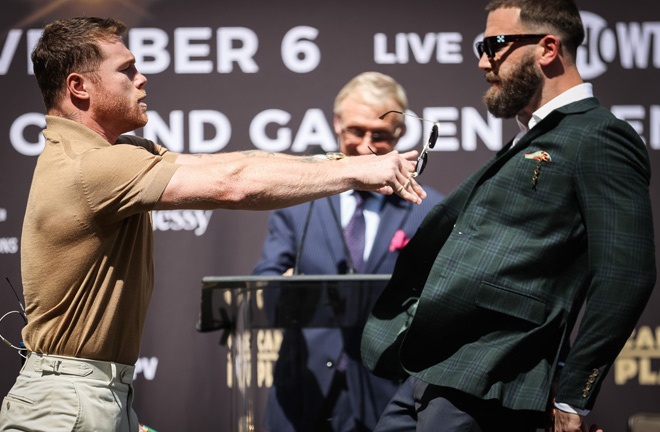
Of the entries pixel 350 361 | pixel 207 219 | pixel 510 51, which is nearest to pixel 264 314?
pixel 350 361

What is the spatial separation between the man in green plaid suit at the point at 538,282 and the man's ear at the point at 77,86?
111 cm

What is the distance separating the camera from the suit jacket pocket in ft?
8.52

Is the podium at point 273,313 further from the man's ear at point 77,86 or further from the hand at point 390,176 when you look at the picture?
the man's ear at point 77,86

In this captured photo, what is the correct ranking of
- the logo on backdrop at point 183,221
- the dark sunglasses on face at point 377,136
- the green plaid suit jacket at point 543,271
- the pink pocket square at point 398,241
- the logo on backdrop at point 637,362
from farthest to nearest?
the logo on backdrop at point 183,221 < the logo on backdrop at point 637,362 < the dark sunglasses on face at point 377,136 < the pink pocket square at point 398,241 < the green plaid suit jacket at point 543,271

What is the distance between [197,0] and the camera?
480cm

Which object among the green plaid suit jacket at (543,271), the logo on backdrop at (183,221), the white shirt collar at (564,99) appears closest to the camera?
the green plaid suit jacket at (543,271)

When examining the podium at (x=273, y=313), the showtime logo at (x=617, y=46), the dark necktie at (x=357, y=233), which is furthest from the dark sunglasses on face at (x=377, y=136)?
the showtime logo at (x=617, y=46)

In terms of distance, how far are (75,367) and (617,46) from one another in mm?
3237

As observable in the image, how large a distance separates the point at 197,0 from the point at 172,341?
1.67 metres

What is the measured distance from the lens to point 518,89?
298 cm

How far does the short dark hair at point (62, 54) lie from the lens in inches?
110

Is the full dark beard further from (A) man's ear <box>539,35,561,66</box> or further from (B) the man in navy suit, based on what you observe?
(B) the man in navy suit

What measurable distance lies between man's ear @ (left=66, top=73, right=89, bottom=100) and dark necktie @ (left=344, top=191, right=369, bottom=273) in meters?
1.46

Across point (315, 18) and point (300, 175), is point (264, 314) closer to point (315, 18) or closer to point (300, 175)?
point (300, 175)
